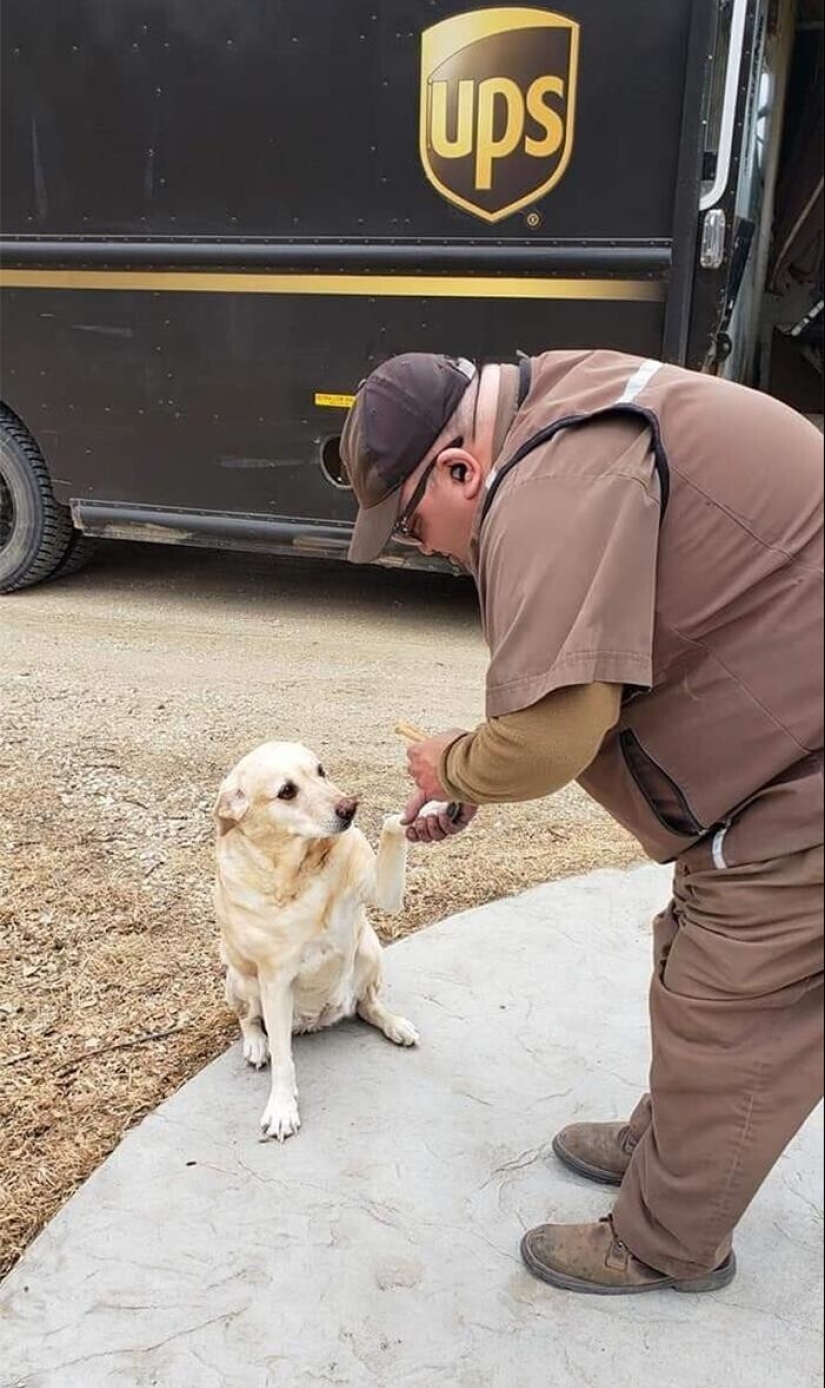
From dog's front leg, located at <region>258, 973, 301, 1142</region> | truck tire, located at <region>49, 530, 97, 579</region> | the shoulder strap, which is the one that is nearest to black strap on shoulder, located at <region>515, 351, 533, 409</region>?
the shoulder strap

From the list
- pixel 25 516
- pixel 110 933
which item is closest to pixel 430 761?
pixel 110 933

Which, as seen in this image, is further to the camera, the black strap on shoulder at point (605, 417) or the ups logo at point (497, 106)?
the ups logo at point (497, 106)

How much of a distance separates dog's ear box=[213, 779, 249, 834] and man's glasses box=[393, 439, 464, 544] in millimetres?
798

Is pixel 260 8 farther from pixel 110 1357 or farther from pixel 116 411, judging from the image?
pixel 110 1357

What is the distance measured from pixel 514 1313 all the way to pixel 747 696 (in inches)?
47.3

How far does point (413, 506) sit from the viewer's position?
1780 mm

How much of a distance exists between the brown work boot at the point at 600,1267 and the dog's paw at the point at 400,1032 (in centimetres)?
68

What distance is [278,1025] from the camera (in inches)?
97.9

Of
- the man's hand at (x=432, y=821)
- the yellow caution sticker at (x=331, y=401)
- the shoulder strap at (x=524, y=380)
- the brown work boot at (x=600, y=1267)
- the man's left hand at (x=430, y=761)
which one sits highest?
the shoulder strap at (x=524, y=380)

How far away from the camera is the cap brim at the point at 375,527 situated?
1785 millimetres

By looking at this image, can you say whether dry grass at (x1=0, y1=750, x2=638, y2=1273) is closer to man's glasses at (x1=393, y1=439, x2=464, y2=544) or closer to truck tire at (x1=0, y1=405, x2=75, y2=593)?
man's glasses at (x1=393, y1=439, x2=464, y2=544)

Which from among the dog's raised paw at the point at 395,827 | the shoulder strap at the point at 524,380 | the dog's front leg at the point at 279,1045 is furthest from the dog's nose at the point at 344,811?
the shoulder strap at the point at 524,380

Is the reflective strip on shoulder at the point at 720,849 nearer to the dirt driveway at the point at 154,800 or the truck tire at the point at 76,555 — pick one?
the dirt driveway at the point at 154,800

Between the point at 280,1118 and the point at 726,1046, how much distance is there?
109 cm
